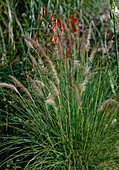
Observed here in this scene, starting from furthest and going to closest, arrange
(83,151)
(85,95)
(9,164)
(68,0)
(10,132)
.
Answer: (68,0), (10,132), (85,95), (9,164), (83,151)

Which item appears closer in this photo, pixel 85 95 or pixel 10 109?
pixel 85 95

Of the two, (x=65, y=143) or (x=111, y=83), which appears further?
(x=111, y=83)

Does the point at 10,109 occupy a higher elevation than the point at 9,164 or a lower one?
higher

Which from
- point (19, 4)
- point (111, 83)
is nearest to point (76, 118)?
point (111, 83)

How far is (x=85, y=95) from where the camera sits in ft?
7.57

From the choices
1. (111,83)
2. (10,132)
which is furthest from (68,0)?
(10,132)

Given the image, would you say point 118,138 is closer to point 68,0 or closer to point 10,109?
point 10,109

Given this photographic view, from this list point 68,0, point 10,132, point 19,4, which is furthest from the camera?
point 19,4

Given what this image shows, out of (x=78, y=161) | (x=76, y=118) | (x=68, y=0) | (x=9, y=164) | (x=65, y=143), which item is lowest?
(x=9, y=164)

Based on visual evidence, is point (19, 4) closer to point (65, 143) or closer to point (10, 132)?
point (10, 132)

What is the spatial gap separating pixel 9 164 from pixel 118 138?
0.99m

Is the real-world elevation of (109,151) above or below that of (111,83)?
below

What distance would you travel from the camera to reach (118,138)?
192 cm

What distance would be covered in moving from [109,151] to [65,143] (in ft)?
1.18
